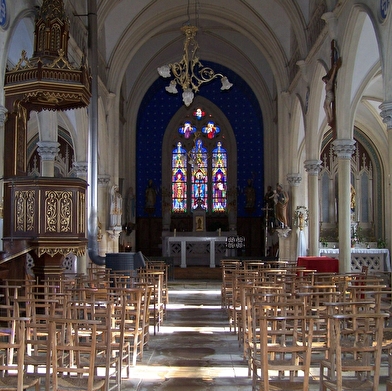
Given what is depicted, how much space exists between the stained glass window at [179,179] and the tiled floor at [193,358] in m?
17.7

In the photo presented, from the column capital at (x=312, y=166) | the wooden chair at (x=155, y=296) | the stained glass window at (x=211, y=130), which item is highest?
the stained glass window at (x=211, y=130)

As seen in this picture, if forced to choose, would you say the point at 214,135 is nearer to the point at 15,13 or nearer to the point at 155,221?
the point at 155,221

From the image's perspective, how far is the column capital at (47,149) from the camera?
17.1 meters

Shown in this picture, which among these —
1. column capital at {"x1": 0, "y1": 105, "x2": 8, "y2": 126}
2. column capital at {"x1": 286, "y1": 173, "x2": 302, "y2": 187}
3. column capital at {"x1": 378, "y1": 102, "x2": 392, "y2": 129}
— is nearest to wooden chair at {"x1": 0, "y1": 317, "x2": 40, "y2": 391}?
column capital at {"x1": 0, "y1": 105, "x2": 8, "y2": 126}

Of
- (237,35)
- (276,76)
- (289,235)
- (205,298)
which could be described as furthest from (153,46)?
(205,298)

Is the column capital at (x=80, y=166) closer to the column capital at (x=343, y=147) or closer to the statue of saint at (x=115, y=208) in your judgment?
the statue of saint at (x=115, y=208)

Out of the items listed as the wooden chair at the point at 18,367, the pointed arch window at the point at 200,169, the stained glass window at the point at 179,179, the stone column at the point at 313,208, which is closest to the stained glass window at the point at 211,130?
the pointed arch window at the point at 200,169

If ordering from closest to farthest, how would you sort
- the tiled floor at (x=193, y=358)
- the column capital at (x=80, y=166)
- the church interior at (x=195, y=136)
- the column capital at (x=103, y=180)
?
the tiled floor at (x=193, y=358) < the church interior at (x=195, y=136) < the column capital at (x=80, y=166) < the column capital at (x=103, y=180)

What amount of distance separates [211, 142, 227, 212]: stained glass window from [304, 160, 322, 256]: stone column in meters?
11.9

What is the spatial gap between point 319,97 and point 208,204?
1309cm

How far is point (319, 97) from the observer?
717 inches

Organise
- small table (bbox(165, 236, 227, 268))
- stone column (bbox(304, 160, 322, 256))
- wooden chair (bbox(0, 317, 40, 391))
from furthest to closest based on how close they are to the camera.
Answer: small table (bbox(165, 236, 227, 268))
stone column (bbox(304, 160, 322, 256))
wooden chair (bbox(0, 317, 40, 391))

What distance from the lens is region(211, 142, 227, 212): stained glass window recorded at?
30.4 metres

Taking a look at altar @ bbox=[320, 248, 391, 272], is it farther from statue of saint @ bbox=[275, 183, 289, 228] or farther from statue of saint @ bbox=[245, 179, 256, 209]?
statue of saint @ bbox=[245, 179, 256, 209]
